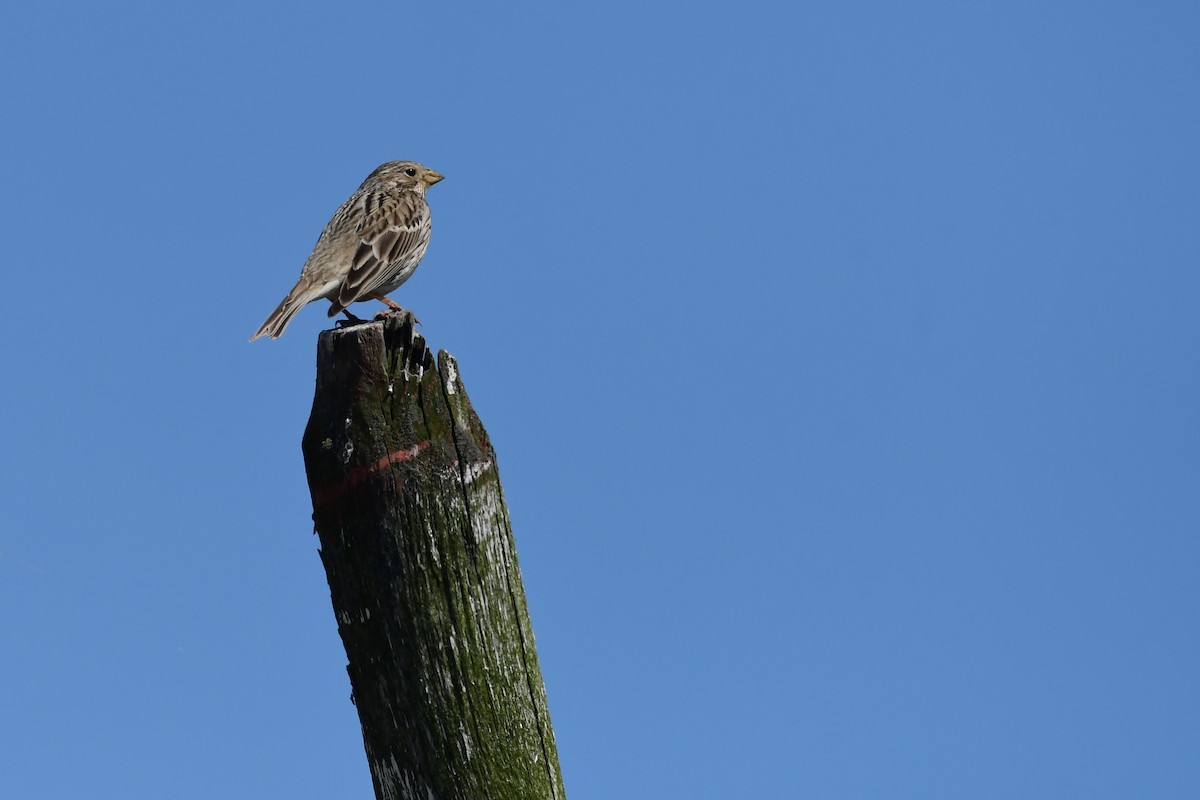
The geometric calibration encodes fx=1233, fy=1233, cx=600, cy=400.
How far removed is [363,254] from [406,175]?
243 centimetres

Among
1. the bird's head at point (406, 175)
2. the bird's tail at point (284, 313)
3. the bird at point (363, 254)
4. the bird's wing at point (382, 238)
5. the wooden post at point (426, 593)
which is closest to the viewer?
the wooden post at point (426, 593)

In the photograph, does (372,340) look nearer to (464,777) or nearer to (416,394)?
(416,394)

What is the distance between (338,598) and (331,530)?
0.21 metres

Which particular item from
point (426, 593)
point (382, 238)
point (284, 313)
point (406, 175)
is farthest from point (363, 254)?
point (426, 593)

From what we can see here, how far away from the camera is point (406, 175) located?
10.6 meters

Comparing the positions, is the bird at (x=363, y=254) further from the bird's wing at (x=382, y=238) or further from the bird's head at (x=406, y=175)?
the bird's head at (x=406, y=175)

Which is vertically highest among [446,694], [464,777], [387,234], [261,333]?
[387,234]

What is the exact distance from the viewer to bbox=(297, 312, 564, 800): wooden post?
11.8 ft

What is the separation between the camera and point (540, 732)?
3760 mm

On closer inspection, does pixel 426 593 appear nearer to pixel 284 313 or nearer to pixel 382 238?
pixel 284 313

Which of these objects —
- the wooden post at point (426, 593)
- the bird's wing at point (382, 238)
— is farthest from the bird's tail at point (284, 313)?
the wooden post at point (426, 593)

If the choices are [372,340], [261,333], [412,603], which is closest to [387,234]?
[261,333]

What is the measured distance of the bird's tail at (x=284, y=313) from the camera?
7.23 meters

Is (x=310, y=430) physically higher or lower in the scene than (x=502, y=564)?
higher
